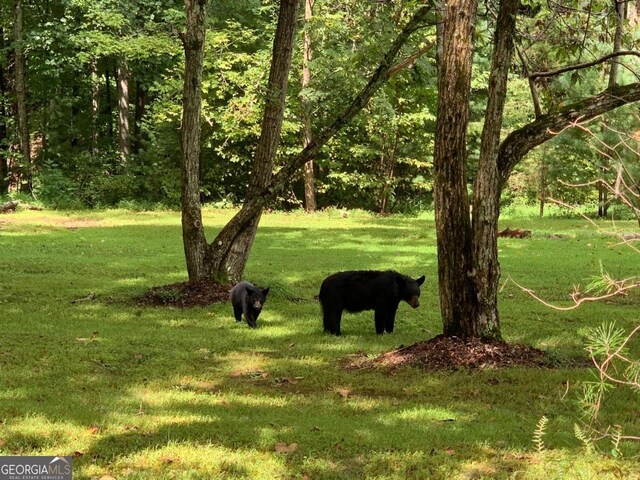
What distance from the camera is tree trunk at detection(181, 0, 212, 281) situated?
46.8 ft

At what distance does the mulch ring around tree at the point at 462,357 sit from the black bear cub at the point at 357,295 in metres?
2.01

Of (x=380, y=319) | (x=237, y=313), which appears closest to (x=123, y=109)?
(x=237, y=313)

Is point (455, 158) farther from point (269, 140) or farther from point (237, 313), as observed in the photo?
point (269, 140)

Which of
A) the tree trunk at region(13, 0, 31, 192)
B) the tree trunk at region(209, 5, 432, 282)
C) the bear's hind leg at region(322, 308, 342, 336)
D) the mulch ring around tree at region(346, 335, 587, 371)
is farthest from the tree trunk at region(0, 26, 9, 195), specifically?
the mulch ring around tree at region(346, 335, 587, 371)

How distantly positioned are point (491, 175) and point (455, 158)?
0.48 m

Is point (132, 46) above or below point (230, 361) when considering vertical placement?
above

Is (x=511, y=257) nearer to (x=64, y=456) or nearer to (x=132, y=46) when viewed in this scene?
(x=64, y=456)

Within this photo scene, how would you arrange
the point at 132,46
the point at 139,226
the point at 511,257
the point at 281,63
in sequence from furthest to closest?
the point at 132,46
the point at 139,226
the point at 511,257
the point at 281,63

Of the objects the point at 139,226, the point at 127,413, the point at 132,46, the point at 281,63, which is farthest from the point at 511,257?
the point at 132,46

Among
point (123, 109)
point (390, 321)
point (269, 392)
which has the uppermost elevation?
point (123, 109)

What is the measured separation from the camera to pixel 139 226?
97.5 ft

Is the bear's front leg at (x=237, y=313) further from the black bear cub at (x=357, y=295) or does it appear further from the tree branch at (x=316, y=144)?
the tree branch at (x=316, y=144)

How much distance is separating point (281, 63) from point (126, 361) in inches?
304

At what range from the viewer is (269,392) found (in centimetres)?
819
